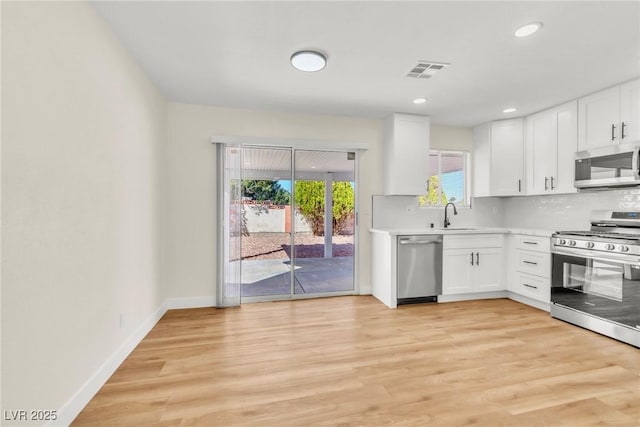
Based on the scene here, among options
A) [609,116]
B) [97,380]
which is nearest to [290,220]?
[97,380]

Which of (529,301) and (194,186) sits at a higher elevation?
(194,186)

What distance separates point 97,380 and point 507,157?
537 cm

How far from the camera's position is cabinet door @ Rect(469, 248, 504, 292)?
4.20 meters

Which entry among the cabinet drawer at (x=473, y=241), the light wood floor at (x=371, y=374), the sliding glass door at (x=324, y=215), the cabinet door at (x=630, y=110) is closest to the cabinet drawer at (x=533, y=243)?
the cabinet drawer at (x=473, y=241)

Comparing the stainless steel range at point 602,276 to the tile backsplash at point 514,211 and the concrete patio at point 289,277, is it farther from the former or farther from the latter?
the concrete patio at point 289,277

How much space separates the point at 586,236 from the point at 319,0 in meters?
3.53

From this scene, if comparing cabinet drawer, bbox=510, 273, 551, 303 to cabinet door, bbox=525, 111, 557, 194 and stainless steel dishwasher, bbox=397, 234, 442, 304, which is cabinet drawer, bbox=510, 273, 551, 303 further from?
cabinet door, bbox=525, 111, 557, 194

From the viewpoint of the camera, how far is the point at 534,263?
3867mm

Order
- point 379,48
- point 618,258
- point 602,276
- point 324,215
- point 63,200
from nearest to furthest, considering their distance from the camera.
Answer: point 63,200
point 379,48
point 618,258
point 602,276
point 324,215

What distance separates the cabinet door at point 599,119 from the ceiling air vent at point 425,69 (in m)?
2.03

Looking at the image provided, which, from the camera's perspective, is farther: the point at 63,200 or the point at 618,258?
the point at 618,258

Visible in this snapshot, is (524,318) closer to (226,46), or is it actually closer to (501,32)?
(501,32)

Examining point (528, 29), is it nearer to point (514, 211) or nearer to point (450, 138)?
point (450, 138)

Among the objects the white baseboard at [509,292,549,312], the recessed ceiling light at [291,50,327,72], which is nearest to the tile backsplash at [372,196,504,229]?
the white baseboard at [509,292,549,312]
